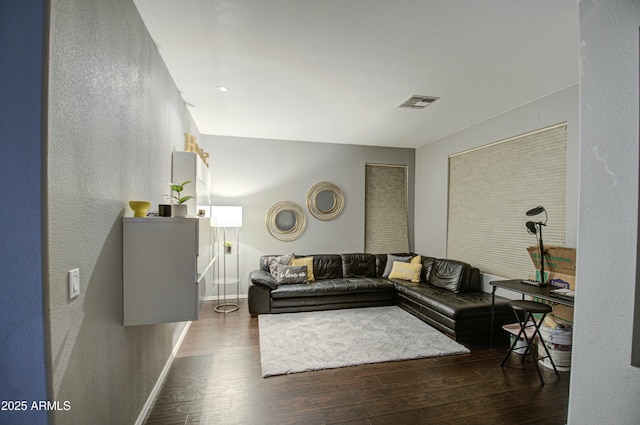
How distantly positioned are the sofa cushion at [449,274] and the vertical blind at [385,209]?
1.22 m

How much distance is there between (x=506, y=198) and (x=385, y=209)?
7.50 ft

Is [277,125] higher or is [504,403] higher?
[277,125]

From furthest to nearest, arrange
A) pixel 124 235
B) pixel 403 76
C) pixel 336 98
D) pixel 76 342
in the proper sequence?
pixel 336 98 → pixel 403 76 → pixel 124 235 → pixel 76 342

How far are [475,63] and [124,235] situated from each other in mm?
3011

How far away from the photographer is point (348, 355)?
2963 mm

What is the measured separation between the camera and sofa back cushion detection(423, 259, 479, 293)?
4.07 m

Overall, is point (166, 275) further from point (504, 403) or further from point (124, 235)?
point (504, 403)

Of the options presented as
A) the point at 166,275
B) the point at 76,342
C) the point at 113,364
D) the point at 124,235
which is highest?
the point at 124,235

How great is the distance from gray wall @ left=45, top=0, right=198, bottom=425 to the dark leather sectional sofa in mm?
2166

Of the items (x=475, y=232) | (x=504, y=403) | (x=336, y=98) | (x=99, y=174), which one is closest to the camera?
(x=99, y=174)

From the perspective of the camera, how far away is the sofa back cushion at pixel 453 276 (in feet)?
13.4

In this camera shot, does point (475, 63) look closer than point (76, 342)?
No

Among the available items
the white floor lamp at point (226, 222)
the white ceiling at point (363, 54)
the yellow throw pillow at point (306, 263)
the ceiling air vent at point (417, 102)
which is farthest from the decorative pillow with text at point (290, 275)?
the ceiling air vent at point (417, 102)

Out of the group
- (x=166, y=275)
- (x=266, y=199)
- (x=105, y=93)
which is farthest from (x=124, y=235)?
(x=266, y=199)
